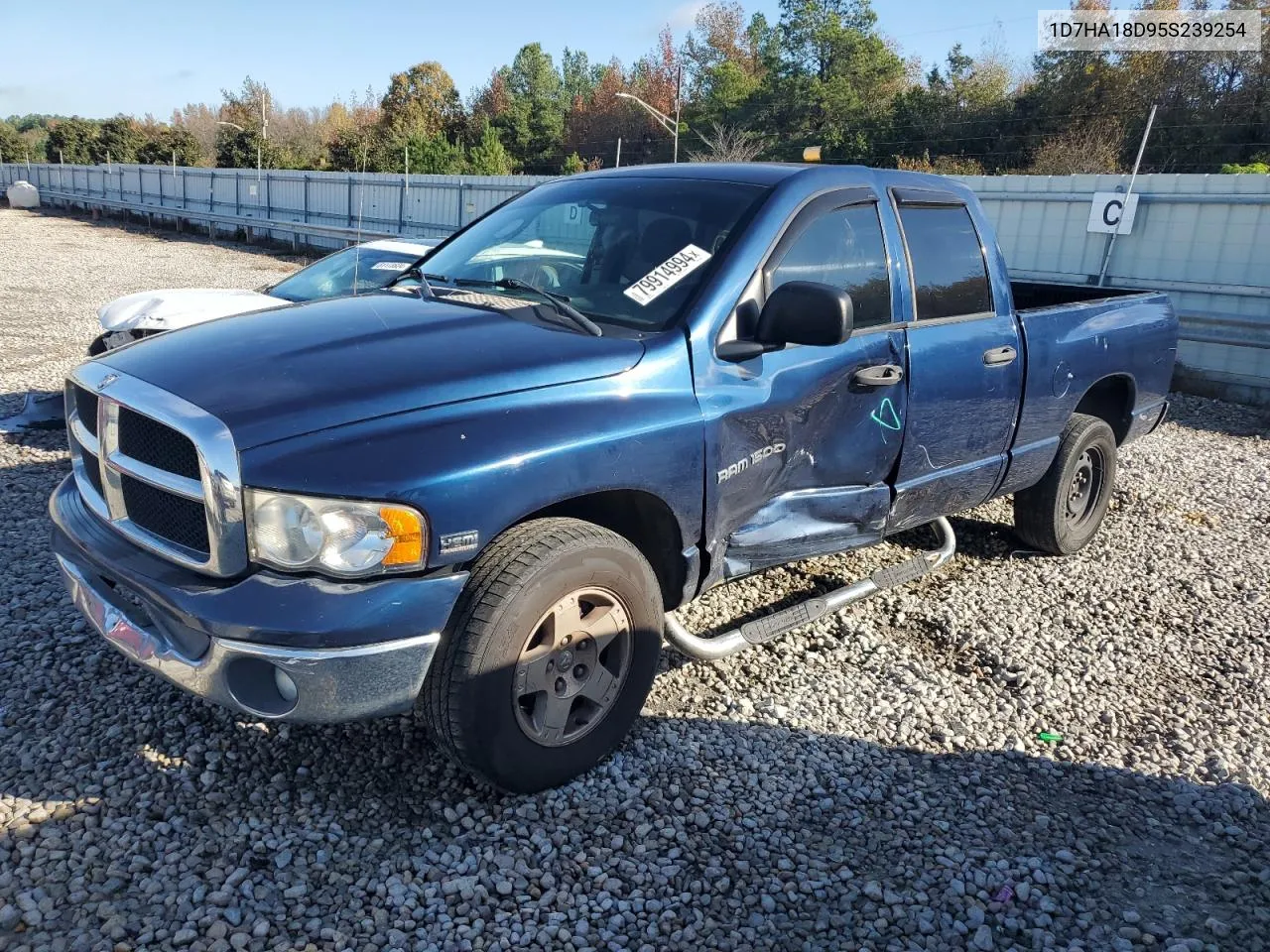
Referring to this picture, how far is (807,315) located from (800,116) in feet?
167

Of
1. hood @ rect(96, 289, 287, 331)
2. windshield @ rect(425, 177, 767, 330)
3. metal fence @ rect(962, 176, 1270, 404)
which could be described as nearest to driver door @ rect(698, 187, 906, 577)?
windshield @ rect(425, 177, 767, 330)

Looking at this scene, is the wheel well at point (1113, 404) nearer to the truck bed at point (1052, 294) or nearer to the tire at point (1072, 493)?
the tire at point (1072, 493)

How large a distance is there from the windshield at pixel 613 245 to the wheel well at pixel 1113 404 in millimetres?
3053

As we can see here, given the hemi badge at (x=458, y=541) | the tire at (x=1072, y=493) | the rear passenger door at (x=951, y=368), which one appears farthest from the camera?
the tire at (x=1072, y=493)

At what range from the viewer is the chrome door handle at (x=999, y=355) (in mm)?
4359

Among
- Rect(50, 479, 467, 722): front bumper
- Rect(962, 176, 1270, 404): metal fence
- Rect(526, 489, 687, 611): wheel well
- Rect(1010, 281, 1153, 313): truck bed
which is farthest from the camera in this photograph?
Rect(962, 176, 1270, 404): metal fence

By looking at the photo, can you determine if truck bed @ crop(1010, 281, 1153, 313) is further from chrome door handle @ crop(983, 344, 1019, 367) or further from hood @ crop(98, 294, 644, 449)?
hood @ crop(98, 294, 644, 449)

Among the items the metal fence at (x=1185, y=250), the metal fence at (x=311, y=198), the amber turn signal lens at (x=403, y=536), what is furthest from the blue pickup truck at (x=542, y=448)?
the metal fence at (x=311, y=198)

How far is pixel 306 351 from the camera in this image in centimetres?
295

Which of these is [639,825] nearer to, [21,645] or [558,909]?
[558,909]

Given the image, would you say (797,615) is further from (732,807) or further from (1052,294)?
(1052,294)

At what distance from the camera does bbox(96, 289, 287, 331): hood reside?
698 cm

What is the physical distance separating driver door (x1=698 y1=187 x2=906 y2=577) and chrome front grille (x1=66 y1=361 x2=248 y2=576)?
1.49 m

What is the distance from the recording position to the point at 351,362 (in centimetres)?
285
